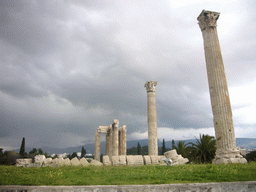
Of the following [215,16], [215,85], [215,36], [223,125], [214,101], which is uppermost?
[215,16]

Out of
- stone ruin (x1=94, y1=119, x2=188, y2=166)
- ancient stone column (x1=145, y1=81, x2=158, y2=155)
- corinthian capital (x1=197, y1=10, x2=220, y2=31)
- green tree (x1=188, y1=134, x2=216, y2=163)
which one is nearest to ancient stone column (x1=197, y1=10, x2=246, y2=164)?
corinthian capital (x1=197, y1=10, x2=220, y2=31)

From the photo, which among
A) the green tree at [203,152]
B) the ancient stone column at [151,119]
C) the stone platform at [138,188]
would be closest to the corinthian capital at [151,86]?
the ancient stone column at [151,119]

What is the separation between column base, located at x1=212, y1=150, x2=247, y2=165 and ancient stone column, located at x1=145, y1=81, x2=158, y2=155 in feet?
41.9

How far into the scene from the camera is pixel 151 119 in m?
28.0

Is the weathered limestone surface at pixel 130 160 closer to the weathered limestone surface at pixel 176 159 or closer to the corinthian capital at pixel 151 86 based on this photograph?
the weathered limestone surface at pixel 176 159

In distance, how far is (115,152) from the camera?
3300 cm

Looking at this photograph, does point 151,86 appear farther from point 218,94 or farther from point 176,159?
point 218,94

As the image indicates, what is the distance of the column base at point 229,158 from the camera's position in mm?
13900

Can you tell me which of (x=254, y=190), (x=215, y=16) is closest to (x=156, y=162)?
(x=254, y=190)

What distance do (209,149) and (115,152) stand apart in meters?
15.9

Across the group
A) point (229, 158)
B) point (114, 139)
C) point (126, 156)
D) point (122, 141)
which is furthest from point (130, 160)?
point (122, 141)

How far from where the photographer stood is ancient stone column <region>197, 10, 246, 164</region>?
14595mm

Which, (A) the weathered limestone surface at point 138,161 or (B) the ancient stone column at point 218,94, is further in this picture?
(A) the weathered limestone surface at point 138,161

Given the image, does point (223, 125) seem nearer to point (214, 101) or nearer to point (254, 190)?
point (214, 101)
